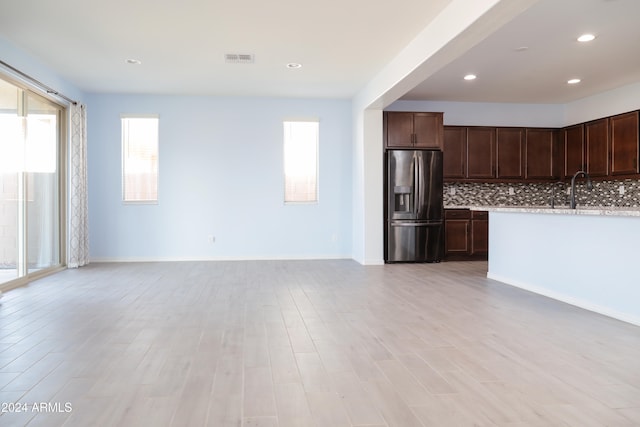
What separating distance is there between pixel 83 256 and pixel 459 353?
6.08 m

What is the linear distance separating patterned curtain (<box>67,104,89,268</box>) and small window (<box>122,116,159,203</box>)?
0.71 meters

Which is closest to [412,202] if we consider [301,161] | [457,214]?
[457,214]

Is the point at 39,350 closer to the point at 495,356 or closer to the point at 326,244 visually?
the point at 495,356

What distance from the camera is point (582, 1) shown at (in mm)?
4008

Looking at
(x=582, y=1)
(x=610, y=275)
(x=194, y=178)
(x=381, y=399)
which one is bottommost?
(x=381, y=399)

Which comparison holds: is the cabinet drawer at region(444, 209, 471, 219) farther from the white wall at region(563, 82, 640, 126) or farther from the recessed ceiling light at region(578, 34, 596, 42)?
the recessed ceiling light at region(578, 34, 596, 42)

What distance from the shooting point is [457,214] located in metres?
7.70

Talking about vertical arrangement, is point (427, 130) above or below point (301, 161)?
above

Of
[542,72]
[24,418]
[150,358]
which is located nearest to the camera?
[24,418]

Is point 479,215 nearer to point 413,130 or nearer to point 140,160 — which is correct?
point 413,130

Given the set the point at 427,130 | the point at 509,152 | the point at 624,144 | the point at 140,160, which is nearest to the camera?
the point at 624,144

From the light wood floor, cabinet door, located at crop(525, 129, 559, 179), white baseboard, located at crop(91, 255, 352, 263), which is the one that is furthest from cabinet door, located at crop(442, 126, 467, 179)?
the light wood floor

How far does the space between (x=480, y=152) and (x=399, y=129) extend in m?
1.68

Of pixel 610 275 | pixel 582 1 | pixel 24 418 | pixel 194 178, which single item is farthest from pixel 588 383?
pixel 194 178
